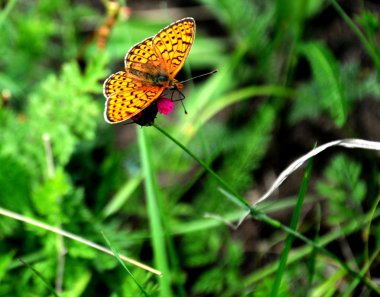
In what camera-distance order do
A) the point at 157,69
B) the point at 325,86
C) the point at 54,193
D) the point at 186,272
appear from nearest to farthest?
the point at 157,69 → the point at 54,193 → the point at 325,86 → the point at 186,272

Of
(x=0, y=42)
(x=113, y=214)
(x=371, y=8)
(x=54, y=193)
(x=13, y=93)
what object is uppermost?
(x=371, y=8)

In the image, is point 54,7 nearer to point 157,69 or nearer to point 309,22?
point 309,22

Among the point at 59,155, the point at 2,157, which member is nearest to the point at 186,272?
the point at 59,155

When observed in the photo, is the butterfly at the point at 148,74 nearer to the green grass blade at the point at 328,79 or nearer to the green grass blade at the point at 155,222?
the green grass blade at the point at 155,222

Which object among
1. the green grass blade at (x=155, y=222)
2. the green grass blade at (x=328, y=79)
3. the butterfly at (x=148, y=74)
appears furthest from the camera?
the green grass blade at (x=328, y=79)

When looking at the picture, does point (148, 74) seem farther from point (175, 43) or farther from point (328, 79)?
point (328, 79)

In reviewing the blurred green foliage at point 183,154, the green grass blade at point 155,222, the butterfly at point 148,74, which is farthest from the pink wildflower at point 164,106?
the blurred green foliage at point 183,154

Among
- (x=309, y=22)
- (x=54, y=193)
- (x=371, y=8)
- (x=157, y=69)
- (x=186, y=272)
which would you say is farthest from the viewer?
(x=309, y=22)

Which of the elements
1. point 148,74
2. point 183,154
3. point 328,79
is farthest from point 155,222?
point 328,79
